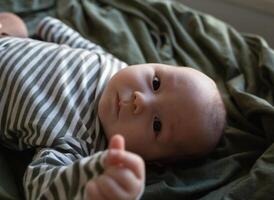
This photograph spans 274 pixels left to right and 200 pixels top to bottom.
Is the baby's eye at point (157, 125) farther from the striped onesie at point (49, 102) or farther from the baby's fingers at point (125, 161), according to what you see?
the baby's fingers at point (125, 161)

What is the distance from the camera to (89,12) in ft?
4.43

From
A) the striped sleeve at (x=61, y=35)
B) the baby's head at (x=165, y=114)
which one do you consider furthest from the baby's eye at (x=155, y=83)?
the striped sleeve at (x=61, y=35)

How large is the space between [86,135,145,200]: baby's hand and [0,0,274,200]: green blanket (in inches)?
9.4

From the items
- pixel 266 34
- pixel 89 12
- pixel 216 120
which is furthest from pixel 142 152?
pixel 266 34

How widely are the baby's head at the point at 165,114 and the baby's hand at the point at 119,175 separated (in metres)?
0.25

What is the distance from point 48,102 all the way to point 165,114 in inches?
9.5

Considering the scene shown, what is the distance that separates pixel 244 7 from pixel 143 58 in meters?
0.55

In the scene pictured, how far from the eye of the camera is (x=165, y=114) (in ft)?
3.03

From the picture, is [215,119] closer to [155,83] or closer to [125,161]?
[155,83]

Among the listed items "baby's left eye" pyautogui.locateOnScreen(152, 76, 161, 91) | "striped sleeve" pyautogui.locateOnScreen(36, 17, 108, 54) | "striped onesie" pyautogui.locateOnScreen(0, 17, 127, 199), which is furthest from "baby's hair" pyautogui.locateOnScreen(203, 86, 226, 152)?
"striped sleeve" pyautogui.locateOnScreen(36, 17, 108, 54)

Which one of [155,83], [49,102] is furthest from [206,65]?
[49,102]

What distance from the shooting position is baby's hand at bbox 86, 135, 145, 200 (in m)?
0.66

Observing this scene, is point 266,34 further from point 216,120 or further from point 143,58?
point 216,120

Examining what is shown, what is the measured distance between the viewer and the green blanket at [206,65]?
0.92 meters
